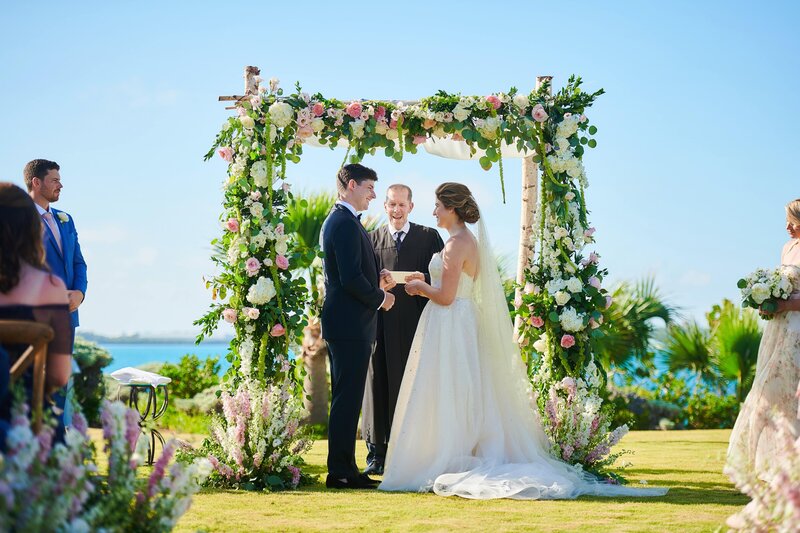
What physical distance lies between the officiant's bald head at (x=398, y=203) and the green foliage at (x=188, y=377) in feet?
25.4

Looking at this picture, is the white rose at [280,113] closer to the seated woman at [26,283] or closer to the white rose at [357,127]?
the white rose at [357,127]

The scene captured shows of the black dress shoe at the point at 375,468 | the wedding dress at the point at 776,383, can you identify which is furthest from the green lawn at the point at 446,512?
the black dress shoe at the point at 375,468

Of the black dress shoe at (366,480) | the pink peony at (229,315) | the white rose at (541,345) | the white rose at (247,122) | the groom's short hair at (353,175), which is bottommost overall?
the black dress shoe at (366,480)

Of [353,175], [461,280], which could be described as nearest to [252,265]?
[353,175]

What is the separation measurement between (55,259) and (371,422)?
9.10 feet

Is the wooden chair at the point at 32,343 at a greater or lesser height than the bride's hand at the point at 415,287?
lesser

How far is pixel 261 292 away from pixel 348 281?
747 mm

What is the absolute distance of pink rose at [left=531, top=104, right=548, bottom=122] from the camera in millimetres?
6973

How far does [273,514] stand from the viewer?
5.43m

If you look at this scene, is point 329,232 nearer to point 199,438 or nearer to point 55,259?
point 55,259

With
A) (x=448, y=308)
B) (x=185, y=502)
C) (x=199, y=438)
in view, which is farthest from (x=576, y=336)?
(x=199, y=438)

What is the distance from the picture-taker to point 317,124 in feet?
22.7

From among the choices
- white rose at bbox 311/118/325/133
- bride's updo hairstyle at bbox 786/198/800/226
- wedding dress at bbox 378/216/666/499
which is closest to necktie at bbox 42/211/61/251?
white rose at bbox 311/118/325/133

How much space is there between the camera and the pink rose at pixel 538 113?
6973 millimetres
